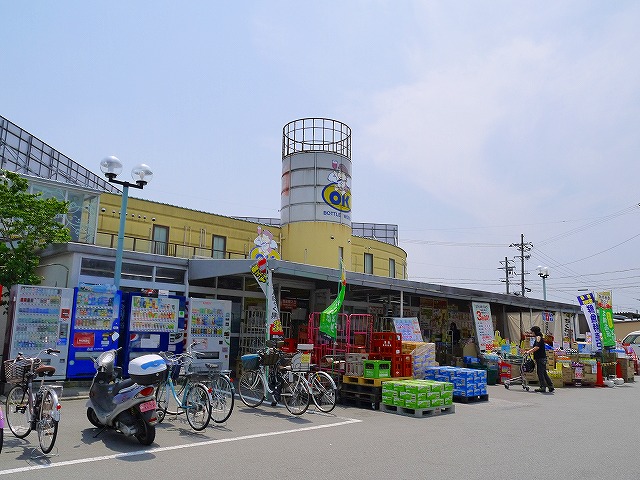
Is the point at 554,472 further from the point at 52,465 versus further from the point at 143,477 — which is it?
the point at 52,465

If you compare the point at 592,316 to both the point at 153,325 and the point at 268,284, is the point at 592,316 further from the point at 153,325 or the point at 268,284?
the point at 153,325

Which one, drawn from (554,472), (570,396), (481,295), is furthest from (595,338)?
(554,472)

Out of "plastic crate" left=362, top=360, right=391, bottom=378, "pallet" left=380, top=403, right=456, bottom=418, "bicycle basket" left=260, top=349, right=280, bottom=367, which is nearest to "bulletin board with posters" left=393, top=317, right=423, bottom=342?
"plastic crate" left=362, top=360, right=391, bottom=378

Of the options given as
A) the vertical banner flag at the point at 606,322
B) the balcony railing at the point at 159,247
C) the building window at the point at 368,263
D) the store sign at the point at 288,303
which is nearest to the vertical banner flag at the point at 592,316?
the vertical banner flag at the point at 606,322

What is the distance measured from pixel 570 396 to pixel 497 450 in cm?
854

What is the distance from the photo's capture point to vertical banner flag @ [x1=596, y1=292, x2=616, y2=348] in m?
19.9

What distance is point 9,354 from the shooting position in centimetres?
1066

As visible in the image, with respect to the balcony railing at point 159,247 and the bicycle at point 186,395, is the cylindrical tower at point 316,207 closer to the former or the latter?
the balcony railing at point 159,247

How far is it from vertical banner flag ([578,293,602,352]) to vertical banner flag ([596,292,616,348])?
7.5 inches

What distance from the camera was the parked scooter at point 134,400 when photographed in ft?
23.6

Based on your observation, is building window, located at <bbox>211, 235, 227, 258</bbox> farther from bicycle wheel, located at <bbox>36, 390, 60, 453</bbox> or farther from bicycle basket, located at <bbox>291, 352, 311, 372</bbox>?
bicycle wheel, located at <bbox>36, 390, 60, 453</bbox>

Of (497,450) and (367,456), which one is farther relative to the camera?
(497,450)

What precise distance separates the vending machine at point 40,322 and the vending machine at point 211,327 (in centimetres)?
296

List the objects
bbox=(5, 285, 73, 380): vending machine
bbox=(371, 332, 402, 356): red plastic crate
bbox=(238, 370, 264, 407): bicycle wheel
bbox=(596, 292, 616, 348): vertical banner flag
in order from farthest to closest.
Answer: bbox=(596, 292, 616, 348): vertical banner flag, bbox=(371, 332, 402, 356): red plastic crate, bbox=(238, 370, 264, 407): bicycle wheel, bbox=(5, 285, 73, 380): vending machine
